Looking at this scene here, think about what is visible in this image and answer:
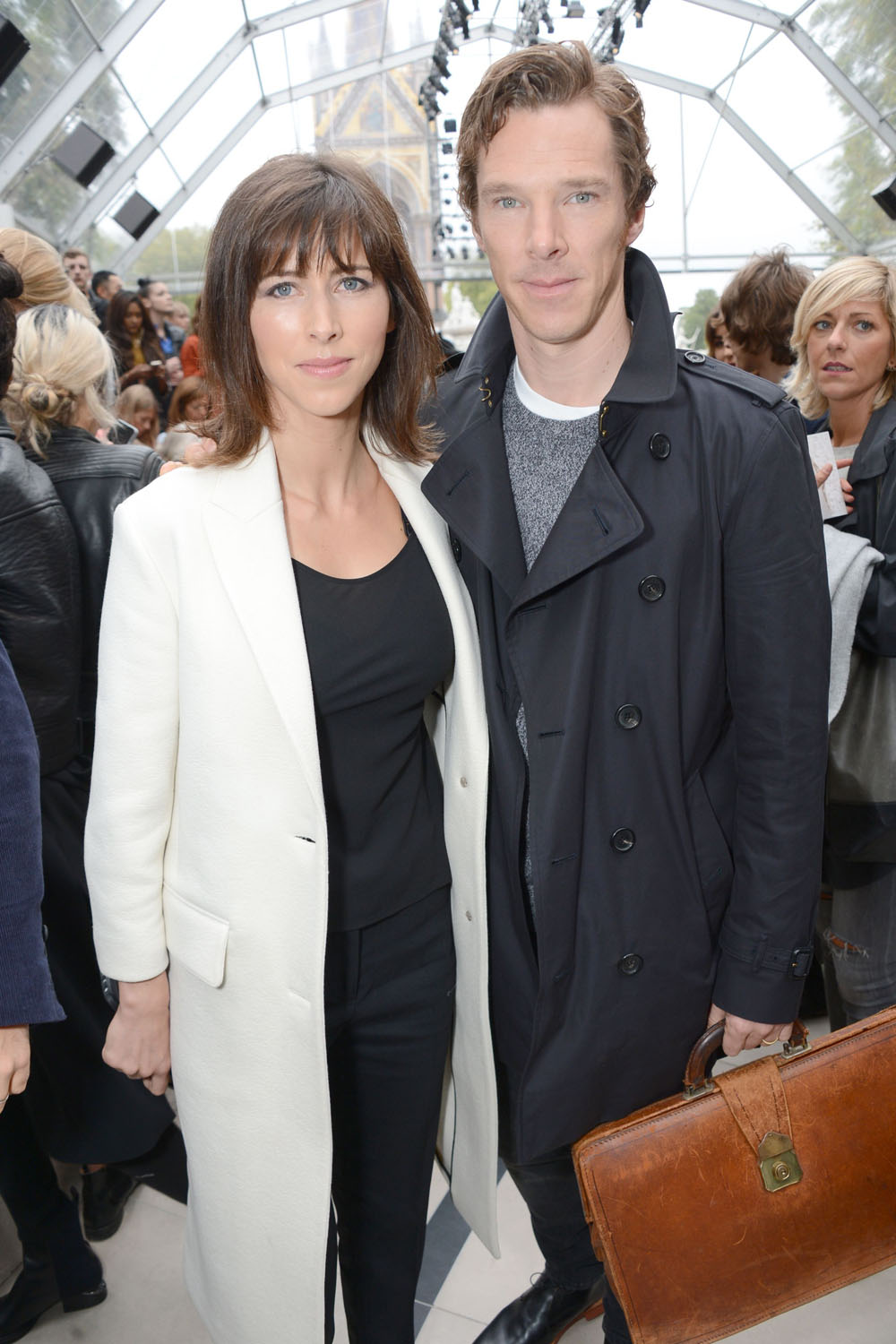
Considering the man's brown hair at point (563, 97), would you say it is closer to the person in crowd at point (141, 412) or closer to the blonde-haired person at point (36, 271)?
the blonde-haired person at point (36, 271)

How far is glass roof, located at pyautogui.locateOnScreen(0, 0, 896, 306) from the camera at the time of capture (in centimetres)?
973

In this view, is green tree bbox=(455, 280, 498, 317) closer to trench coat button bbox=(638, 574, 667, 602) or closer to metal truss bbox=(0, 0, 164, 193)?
metal truss bbox=(0, 0, 164, 193)

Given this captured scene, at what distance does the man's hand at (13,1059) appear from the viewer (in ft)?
3.88

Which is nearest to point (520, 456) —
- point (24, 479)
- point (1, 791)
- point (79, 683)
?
point (1, 791)

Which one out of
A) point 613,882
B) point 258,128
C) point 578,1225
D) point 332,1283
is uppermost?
point 258,128

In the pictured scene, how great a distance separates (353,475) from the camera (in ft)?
5.12

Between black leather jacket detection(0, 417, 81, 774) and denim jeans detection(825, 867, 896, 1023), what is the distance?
1662mm

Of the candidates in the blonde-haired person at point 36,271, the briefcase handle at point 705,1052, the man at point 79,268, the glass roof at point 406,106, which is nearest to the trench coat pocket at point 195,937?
the briefcase handle at point 705,1052

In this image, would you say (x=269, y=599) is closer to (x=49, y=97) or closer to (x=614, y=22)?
(x=49, y=97)

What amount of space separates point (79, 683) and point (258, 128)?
1337 centimetres

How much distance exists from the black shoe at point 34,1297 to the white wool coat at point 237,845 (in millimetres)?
640

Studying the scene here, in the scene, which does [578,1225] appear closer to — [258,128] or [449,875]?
[449,875]

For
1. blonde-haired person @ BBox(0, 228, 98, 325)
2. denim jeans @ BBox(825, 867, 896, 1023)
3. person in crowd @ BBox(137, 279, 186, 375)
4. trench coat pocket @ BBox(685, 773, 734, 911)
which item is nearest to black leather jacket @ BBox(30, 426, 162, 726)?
blonde-haired person @ BBox(0, 228, 98, 325)

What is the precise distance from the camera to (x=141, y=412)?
465 cm
